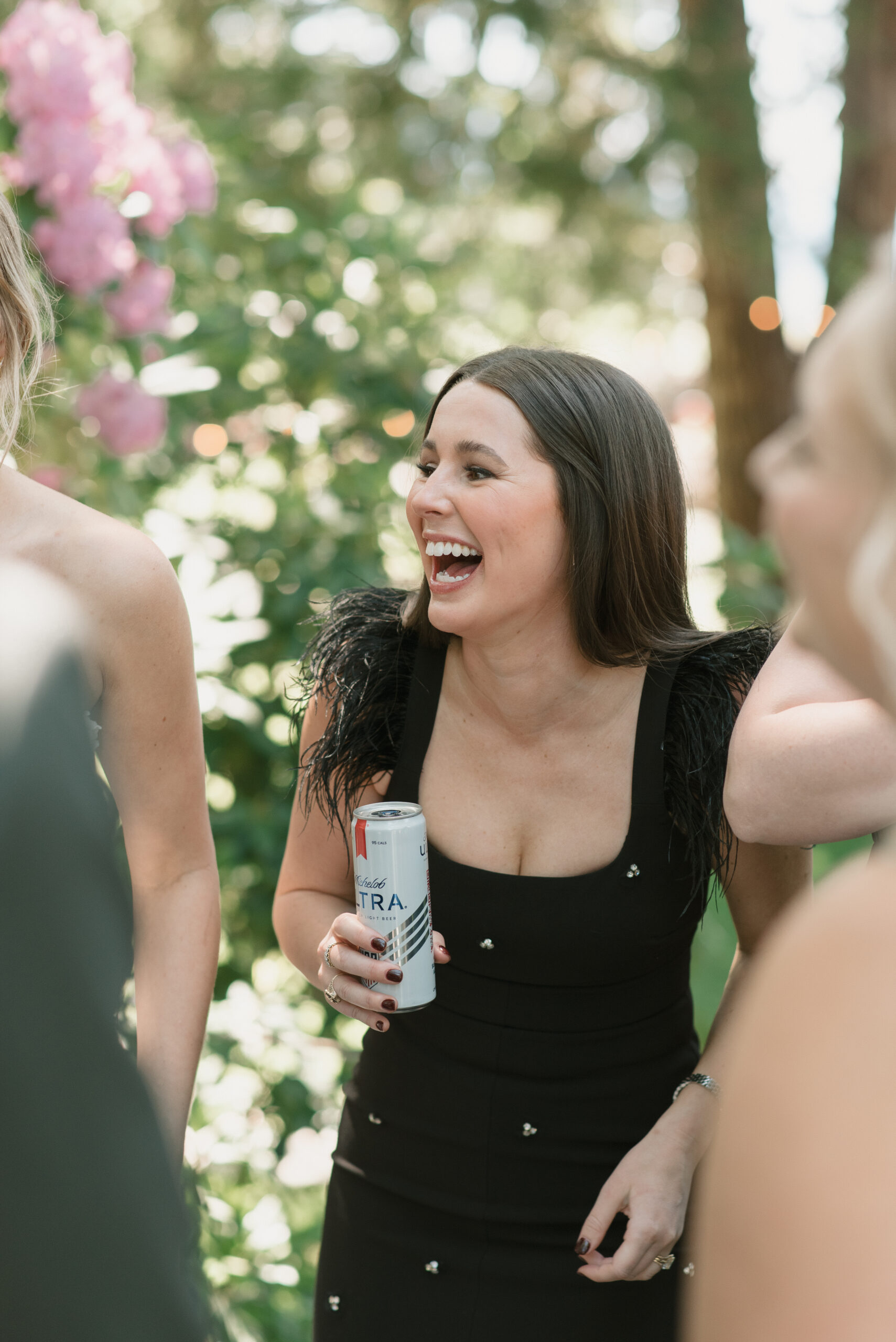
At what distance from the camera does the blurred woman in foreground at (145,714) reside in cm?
141

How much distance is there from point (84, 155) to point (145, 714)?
4.46 feet

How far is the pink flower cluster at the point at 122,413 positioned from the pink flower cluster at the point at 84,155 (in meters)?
0.14

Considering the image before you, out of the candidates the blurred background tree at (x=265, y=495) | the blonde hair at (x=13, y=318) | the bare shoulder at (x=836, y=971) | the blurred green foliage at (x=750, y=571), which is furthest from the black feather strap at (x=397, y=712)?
the blurred green foliage at (x=750, y=571)

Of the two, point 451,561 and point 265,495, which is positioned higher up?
point 451,561

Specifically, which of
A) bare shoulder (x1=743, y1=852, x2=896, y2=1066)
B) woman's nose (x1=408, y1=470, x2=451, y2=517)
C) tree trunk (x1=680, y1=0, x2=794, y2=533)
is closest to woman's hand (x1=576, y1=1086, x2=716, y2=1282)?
woman's nose (x1=408, y1=470, x2=451, y2=517)

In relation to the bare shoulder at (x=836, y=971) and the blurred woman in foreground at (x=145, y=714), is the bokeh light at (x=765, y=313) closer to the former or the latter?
the blurred woman in foreground at (x=145, y=714)

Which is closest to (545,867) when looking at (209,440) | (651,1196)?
(651,1196)

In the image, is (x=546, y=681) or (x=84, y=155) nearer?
(x=546, y=681)

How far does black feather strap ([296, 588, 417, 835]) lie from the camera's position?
173cm

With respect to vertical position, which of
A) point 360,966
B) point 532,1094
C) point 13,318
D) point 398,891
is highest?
point 13,318

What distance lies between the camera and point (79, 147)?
228cm

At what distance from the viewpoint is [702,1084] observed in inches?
62.7

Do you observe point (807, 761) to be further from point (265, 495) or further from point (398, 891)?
point (265, 495)

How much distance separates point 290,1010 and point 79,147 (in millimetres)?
1905
